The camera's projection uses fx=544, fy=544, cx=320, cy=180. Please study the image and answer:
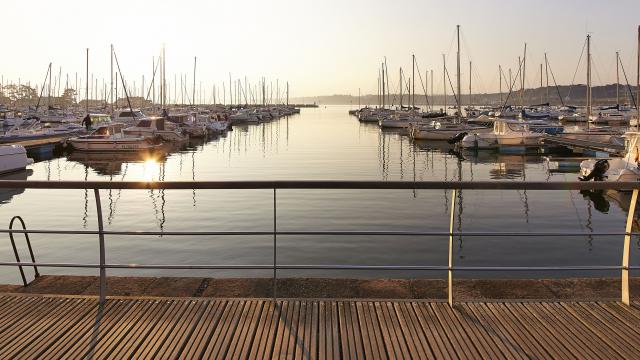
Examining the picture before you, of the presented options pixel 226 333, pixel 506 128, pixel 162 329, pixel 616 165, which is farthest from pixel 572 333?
pixel 506 128

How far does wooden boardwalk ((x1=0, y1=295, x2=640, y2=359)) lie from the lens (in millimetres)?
4242

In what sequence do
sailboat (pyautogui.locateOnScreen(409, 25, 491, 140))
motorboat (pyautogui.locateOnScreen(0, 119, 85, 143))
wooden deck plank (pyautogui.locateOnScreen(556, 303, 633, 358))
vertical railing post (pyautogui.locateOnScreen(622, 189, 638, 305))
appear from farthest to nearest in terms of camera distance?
sailboat (pyautogui.locateOnScreen(409, 25, 491, 140)), motorboat (pyautogui.locateOnScreen(0, 119, 85, 143)), vertical railing post (pyautogui.locateOnScreen(622, 189, 638, 305)), wooden deck plank (pyautogui.locateOnScreen(556, 303, 633, 358))

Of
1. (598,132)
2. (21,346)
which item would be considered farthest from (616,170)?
(21,346)

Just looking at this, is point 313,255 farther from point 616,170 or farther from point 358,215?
point 616,170

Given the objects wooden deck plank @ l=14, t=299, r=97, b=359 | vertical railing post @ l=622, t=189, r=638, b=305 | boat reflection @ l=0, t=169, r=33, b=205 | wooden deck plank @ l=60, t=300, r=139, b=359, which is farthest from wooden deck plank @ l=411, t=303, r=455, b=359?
boat reflection @ l=0, t=169, r=33, b=205

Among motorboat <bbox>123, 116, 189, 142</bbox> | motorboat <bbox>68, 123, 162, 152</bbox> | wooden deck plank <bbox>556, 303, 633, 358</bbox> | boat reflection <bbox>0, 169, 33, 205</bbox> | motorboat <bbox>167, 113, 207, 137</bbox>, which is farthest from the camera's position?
motorboat <bbox>167, 113, 207, 137</bbox>

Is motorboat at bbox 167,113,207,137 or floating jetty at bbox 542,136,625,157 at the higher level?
motorboat at bbox 167,113,207,137

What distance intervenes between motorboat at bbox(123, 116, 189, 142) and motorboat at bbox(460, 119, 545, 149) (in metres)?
27.2

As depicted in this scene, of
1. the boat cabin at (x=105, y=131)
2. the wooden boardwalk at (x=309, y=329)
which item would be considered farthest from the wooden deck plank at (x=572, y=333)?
the boat cabin at (x=105, y=131)

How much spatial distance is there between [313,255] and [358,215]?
217 inches

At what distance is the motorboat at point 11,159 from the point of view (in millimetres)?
29547

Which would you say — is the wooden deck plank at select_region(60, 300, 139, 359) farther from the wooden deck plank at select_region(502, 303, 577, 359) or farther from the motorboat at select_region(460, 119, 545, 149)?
→ the motorboat at select_region(460, 119, 545, 149)

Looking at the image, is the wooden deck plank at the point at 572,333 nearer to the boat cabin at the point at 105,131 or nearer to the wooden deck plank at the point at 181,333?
the wooden deck plank at the point at 181,333

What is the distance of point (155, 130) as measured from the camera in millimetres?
49562
